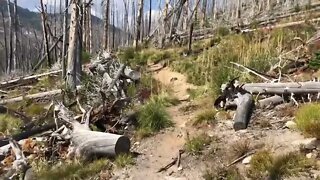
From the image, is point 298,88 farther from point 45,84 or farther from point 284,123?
point 45,84

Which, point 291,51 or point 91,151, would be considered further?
point 291,51

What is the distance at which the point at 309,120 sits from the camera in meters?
5.67

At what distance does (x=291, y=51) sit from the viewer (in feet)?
29.9

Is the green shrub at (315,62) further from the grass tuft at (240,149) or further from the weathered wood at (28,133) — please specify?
the weathered wood at (28,133)

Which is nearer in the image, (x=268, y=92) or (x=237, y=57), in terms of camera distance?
(x=268, y=92)

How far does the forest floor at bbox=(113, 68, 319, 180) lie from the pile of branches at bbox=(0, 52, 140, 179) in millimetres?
472

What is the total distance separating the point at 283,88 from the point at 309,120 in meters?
1.39

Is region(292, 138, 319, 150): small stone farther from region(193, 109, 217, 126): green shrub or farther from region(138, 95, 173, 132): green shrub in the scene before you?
region(138, 95, 173, 132): green shrub

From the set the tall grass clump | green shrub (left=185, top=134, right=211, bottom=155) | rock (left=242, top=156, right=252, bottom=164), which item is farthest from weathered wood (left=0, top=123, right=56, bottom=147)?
rock (left=242, top=156, right=252, bottom=164)

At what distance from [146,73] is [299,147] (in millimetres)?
7312

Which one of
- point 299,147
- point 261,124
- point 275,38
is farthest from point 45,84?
point 299,147

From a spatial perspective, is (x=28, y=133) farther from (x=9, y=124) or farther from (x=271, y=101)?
(x=271, y=101)

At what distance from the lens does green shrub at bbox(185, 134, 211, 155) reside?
20.5 ft

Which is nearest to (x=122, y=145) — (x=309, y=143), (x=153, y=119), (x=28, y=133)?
(x=153, y=119)
